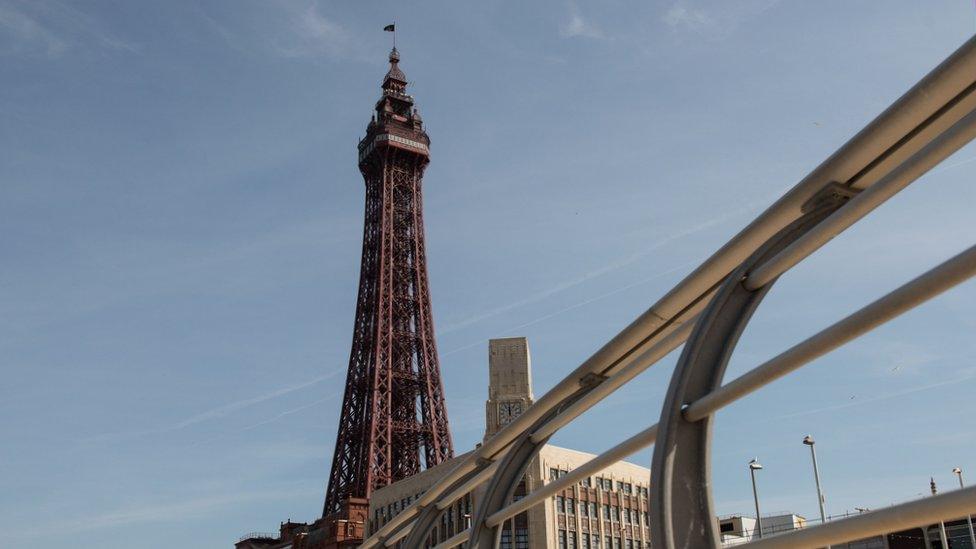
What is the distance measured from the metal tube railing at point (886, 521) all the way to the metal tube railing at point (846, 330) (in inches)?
58.0

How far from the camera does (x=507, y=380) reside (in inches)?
3017

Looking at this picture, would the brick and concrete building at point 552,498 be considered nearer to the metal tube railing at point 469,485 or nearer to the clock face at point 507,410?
the clock face at point 507,410

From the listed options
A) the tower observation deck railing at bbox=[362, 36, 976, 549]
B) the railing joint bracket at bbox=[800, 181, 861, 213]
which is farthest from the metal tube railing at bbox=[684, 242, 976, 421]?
the railing joint bracket at bbox=[800, 181, 861, 213]

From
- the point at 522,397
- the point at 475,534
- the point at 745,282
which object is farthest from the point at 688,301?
the point at 522,397

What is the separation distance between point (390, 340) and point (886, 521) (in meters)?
95.1

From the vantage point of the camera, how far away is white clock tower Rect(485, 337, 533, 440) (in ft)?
245

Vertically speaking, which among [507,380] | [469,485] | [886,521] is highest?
[507,380]

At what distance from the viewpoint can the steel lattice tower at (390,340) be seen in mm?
95625

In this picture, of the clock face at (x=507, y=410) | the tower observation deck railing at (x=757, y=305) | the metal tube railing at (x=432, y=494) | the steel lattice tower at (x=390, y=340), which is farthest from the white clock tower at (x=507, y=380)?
the tower observation deck railing at (x=757, y=305)

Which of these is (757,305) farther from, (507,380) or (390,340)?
(390,340)

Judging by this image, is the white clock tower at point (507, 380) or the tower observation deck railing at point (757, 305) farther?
Answer: the white clock tower at point (507, 380)

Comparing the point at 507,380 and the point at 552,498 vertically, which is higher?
the point at 507,380

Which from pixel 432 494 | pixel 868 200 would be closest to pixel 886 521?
pixel 868 200

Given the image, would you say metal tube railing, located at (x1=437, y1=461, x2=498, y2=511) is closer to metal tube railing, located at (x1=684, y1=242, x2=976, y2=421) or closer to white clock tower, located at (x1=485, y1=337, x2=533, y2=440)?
metal tube railing, located at (x1=684, y1=242, x2=976, y2=421)
